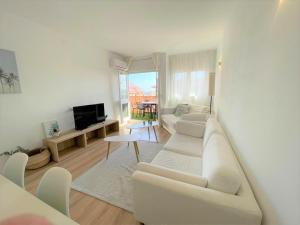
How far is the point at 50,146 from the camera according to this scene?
A: 2.65 meters

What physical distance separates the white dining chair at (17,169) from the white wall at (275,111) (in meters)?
1.76

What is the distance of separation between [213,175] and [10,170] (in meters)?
1.69

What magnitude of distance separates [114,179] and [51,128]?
1761 millimetres

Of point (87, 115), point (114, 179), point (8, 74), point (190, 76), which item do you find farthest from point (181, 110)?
point (8, 74)

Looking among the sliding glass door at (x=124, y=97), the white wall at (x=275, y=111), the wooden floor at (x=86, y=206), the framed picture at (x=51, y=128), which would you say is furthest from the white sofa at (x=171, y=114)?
the white wall at (x=275, y=111)

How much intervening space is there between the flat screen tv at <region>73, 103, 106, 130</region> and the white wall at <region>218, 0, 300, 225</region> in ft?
10.4

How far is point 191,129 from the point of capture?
2.64 meters

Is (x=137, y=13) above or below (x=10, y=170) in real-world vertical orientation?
above

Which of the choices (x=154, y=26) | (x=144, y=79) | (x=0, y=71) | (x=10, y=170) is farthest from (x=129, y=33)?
(x=144, y=79)

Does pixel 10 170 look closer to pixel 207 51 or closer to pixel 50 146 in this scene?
pixel 50 146

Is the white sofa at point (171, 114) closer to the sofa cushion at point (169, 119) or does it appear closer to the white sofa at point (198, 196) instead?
the sofa cushion at point (169, 119)

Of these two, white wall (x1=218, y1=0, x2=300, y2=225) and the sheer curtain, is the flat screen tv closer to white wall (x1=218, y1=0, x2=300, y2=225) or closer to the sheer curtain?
the sheer curtain

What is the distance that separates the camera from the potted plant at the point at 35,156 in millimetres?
2262

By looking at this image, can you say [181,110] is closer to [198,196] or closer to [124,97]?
[124,97]
